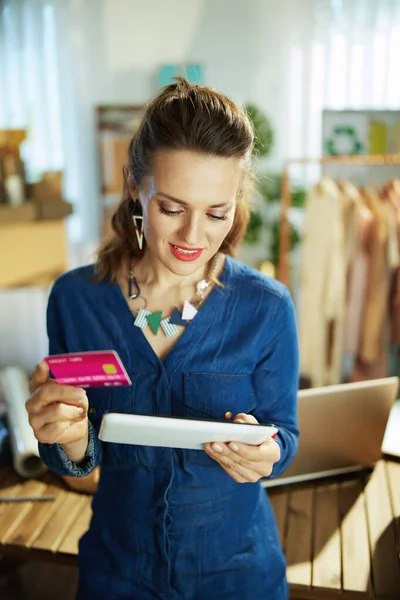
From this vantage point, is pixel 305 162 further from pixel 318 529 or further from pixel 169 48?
pixel 318 529

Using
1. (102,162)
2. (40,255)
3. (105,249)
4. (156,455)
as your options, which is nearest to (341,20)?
(102,162)

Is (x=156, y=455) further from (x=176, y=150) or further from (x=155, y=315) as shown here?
(x=176, y=150)

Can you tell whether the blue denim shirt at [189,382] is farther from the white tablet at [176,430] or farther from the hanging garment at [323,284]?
the hanging garment at [323,284]

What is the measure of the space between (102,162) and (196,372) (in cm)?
389

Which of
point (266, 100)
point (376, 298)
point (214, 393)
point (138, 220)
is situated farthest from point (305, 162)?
point (214, 393)

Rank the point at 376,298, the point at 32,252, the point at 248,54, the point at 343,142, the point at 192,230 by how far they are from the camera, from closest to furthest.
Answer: the point at 192,230 → the point at 32,252 → the point at 376,298 → the point at 343,142 → the point at 248,54

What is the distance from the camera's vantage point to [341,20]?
4.13 m

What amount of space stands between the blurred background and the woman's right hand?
7.41ft

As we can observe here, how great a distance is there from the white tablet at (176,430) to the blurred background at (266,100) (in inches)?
86.1

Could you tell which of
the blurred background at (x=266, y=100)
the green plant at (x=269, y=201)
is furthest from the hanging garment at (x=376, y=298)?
the green plant at (x=269, y=201)

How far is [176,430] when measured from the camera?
902 millimetres

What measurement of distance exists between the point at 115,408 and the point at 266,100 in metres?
3.78

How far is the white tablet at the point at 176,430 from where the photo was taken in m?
0.89

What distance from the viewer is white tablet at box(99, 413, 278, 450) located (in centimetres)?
89
